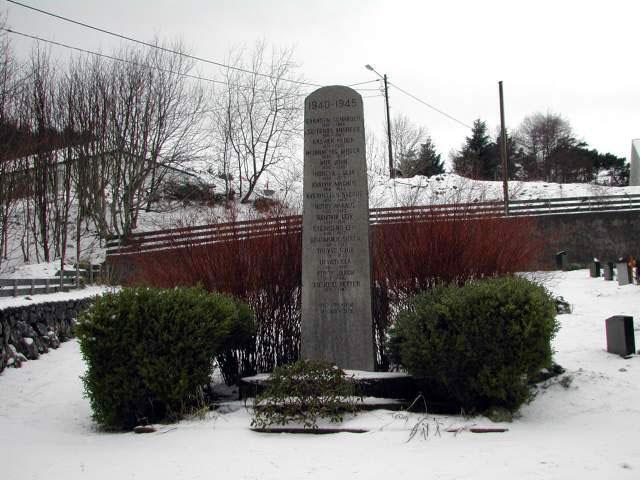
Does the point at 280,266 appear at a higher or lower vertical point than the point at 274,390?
higher

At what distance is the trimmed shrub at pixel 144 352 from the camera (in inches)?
229

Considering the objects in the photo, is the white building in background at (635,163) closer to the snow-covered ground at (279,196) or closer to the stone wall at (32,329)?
the snow-covered ground at (279,196)

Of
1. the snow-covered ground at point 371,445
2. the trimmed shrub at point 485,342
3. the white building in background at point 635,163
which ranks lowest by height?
the snow-covered ground at point 371,445

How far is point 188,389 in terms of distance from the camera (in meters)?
5.92

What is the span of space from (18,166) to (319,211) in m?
14.7

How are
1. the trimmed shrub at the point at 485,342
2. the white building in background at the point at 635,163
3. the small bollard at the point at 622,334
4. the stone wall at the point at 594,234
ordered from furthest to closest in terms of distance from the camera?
1. the white building in background at the point at 635,163
2. the stone wall at the point at 594,234
3. the small bollard at the point at 622,334
4. the trimmed shrub at the point at 485,342

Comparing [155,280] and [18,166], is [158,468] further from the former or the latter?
[18,166]

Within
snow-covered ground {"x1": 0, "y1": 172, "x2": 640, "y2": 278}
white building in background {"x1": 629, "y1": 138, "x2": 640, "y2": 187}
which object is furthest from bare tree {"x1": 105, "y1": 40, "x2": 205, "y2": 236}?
white building in background {"x1": 629, "y1": 138, "x2": 640, "y2": 187}

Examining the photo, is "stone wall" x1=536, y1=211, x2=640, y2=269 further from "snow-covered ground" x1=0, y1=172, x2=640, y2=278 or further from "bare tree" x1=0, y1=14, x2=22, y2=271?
"bare tree" x1=0, y1=14, x2=22, y2=271

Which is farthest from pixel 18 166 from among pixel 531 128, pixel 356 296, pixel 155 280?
pixel 531 128

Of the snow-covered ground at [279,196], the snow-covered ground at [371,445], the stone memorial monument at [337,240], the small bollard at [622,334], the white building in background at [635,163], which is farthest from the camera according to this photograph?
the white building in background at [635,163]

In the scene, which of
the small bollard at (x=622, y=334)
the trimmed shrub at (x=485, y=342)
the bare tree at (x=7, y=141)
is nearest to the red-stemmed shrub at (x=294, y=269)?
the small bollard at (x=622, y=334)

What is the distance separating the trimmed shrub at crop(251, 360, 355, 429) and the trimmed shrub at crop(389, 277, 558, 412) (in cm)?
75

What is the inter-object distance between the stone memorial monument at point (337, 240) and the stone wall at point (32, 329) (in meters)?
5.34
